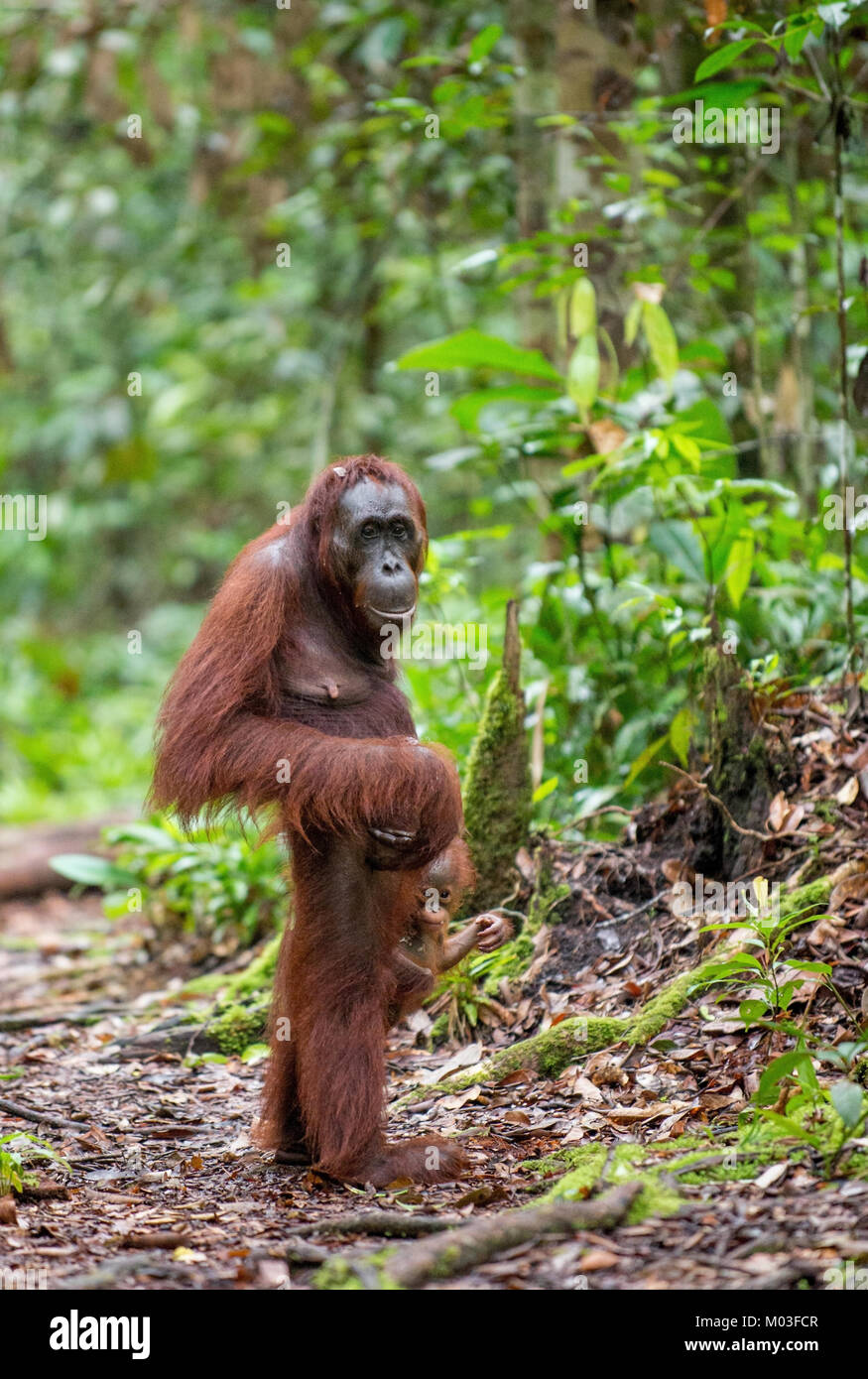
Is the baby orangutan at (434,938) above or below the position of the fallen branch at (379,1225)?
above

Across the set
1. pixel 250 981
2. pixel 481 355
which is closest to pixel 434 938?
pixel 250 981

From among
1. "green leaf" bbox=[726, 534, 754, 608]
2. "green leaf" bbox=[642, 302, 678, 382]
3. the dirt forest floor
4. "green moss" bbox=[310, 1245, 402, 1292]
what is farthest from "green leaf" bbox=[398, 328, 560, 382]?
"green moss" bbox=[310, 1245, 402, 1292]

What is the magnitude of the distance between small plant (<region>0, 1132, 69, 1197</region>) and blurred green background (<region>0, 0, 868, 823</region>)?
85.0 inches

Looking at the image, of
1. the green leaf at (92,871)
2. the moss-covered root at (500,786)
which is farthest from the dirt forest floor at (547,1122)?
the green leaf at (92,871)

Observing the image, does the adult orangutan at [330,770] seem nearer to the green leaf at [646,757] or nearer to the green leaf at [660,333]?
the green leaf at [646,757]

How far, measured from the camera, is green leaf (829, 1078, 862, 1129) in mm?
2766

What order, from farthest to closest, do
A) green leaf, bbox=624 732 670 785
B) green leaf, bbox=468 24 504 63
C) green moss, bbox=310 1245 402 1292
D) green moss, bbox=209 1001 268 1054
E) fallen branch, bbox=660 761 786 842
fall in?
green leaf, bbox=468 24 504 63 → green moss, bbox=209 1001 268 1054 → green leaf, bbox=624 732 670 785 → fallen branch, bbox=660 761 786 842 → green moss, bbox=310 1245 402 1292

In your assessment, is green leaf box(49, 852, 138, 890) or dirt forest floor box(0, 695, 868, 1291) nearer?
dirt forest floor box(0, 695, 868, 1291)

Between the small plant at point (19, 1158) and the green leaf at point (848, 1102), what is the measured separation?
77.1 inches

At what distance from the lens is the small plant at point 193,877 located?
6055 millimetres

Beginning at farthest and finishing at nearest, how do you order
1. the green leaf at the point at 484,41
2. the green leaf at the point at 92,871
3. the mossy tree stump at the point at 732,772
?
1. the green leaf at the point at 92,871
2. the green leaf at the point at 484,41
3. the mossy tree stump at the point at 732,772

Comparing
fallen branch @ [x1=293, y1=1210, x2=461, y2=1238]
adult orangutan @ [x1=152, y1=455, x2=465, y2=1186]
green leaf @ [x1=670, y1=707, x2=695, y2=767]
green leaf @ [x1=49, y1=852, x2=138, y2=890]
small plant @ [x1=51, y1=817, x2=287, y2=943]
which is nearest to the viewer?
fallen branch @ [x1=293, y1=1210, x2=461, y2=1238]

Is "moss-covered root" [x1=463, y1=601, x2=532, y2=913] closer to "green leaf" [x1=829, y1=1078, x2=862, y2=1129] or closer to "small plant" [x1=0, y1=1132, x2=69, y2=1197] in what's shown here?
"small plant" [x1=0, y1=1132, x2=69, y2=1197]

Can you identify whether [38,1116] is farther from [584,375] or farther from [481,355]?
[481,355]
